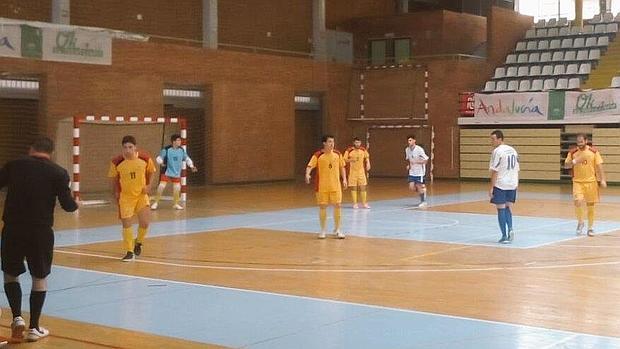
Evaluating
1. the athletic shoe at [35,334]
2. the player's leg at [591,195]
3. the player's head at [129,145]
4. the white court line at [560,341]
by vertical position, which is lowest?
the white court line at [560,341]

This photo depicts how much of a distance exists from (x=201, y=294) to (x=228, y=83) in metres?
22.6

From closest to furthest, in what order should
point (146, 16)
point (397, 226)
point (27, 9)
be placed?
point (397, 226)
point (27, 9)
point (146, 16)

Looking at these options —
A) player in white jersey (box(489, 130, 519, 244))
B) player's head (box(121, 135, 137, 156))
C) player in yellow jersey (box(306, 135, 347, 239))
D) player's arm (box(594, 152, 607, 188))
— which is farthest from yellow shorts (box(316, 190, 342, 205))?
player's arm (box(594, 152, 607, 188))

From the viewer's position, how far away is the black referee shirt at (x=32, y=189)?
779 cm

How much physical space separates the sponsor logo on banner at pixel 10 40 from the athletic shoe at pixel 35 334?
60.7 feet

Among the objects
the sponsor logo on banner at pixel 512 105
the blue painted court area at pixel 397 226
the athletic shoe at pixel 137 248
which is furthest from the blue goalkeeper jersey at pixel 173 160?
the sponsor logo on banner at pixel 512 105

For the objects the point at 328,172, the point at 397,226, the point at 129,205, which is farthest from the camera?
the point at 397,226

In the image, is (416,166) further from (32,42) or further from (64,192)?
(64,192)

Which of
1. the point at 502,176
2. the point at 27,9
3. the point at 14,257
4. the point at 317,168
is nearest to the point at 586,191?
the point at 502,176

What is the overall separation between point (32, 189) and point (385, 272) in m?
5.41

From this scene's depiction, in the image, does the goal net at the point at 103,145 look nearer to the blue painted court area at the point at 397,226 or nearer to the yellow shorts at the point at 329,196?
the blue painted court area at the point at 397,226

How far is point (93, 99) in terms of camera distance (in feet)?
91.0

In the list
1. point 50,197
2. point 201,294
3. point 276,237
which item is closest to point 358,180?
point 276,237

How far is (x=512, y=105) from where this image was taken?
111 feet
